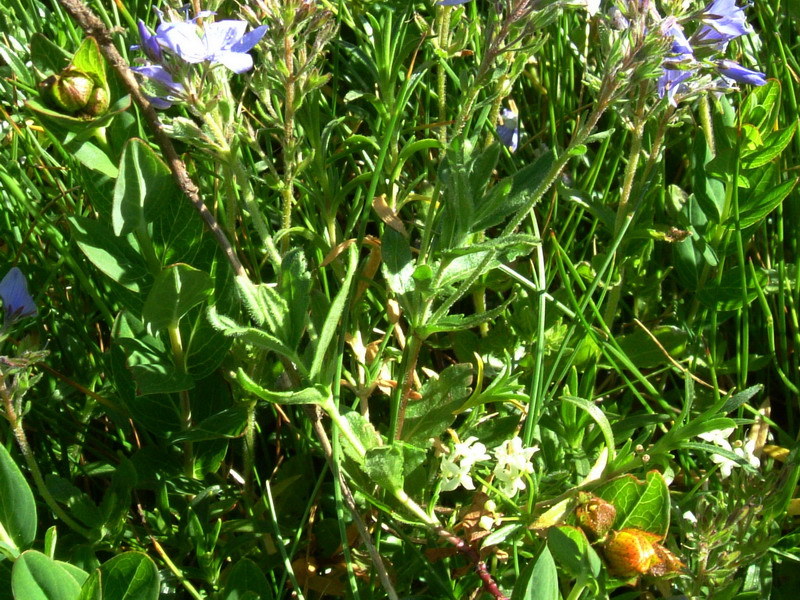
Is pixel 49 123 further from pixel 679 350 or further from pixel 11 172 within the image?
pixel 679 350

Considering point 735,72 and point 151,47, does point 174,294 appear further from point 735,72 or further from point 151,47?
point 735,72

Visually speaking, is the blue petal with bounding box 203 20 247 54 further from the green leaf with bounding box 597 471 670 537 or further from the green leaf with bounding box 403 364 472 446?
the green leaf with bounding box 597 471 670 537

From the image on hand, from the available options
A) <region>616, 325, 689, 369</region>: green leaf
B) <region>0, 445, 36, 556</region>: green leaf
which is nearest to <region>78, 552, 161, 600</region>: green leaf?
<region>0, 445, 36, 556</region>: green leaf

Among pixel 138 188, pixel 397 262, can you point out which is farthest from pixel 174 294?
pixel 397 262

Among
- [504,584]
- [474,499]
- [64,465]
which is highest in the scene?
[64,465]

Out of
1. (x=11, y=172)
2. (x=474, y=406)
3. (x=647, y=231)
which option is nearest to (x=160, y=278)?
(x=474, y=406)

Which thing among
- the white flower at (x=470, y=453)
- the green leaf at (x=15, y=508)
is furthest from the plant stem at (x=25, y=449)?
the white flower at (x=470, y=453)
